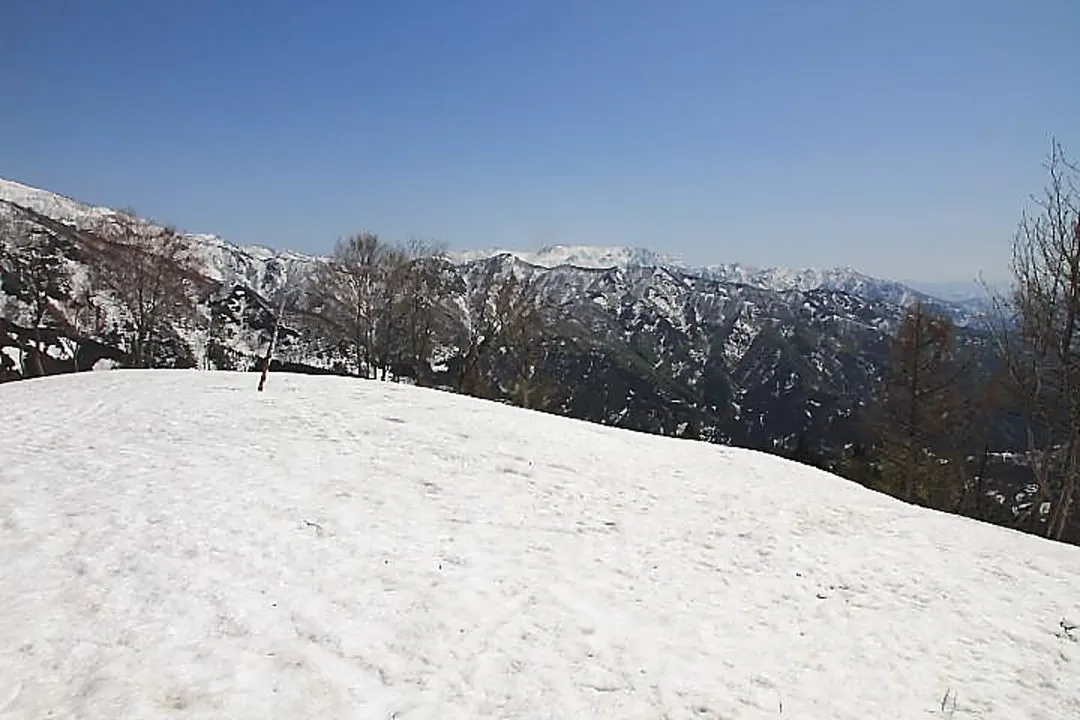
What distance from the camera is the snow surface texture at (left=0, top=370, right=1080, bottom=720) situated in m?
6.76

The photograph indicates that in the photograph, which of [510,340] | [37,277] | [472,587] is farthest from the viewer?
[37,277]

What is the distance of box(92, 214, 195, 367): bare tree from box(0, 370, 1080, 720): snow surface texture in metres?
32.0

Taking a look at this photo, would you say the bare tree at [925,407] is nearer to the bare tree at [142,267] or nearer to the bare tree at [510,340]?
the bare tree at [510,340]

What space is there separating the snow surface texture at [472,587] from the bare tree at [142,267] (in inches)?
1261

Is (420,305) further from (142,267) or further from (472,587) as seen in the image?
(472,587)

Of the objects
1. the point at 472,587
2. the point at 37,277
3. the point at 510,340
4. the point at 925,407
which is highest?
the point at 925,407

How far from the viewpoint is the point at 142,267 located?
4466cm

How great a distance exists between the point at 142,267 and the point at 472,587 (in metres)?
43.5

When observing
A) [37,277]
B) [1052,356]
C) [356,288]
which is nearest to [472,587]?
[1052,356]

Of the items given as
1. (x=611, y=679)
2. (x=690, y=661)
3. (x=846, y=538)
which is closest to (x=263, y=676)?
(x=611, y=679)

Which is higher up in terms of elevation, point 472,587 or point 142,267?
point 142,267

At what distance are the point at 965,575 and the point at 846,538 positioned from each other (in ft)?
6.32

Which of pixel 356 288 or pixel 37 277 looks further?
pixel 37 277

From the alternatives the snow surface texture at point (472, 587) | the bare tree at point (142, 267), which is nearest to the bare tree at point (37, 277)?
the bare tree at point (142, 267)
